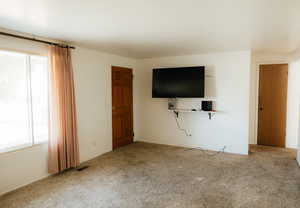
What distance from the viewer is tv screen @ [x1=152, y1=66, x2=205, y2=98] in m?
4.69

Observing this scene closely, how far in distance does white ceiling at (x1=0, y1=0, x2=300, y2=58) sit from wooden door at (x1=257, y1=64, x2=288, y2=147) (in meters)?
1.43

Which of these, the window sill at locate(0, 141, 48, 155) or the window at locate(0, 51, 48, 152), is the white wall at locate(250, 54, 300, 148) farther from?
the window sill at locate(0, 141, 48, 155)

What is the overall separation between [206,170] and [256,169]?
0.90m

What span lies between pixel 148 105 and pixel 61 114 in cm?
264

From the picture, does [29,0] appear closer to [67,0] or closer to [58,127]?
[67,0]

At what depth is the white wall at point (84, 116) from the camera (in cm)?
300

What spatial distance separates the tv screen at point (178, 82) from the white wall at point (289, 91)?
1.62 metres

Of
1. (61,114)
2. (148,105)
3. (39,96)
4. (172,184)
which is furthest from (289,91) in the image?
(39,96)

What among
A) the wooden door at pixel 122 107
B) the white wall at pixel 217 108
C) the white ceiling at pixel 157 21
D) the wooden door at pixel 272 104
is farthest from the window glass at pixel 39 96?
the wooden door at pixel 272 104

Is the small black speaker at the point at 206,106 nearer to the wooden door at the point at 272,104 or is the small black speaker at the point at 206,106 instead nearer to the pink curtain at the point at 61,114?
the wooden door at the point at 272,104

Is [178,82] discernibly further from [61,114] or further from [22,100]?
[22,100]

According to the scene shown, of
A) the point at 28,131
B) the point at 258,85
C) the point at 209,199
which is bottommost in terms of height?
the point at 209,199

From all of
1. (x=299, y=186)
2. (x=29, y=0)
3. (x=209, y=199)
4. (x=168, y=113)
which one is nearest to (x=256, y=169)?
(x=299, y=186)

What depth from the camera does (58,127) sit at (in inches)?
137
